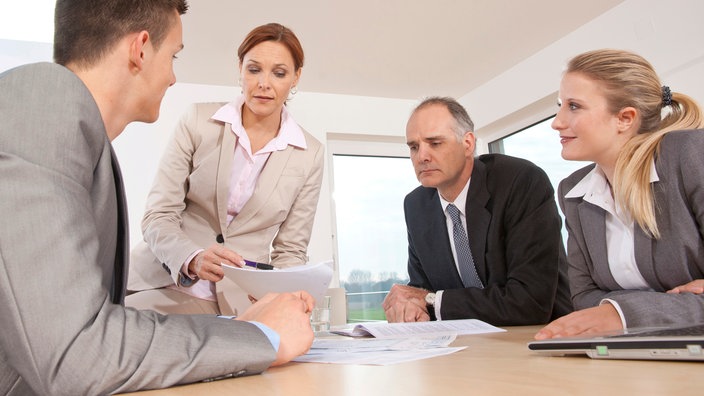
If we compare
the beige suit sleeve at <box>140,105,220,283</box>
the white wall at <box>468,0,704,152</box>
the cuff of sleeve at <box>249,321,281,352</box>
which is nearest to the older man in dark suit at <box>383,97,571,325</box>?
the beige suit sleeve at <box>140,105,220,283</box>

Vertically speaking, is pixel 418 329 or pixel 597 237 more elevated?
pixel 597 237

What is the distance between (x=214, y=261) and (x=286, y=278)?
418 millimetres

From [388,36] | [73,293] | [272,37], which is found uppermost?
[388,36]

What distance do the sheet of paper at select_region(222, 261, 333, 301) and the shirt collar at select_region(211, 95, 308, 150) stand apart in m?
0.81

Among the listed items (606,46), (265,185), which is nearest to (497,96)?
(606,46)

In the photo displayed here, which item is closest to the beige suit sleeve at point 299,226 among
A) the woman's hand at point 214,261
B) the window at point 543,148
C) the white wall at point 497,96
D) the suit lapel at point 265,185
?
the suit lapel at point 265,185

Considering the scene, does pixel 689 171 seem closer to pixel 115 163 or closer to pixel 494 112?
pixel 115 163

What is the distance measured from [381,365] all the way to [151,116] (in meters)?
0.79

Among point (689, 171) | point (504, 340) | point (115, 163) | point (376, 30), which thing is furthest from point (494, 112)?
point (115, 163)

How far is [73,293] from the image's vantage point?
2.09ft

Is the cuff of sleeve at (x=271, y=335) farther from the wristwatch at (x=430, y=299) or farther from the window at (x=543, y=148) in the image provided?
the window at (x=543, y=148)

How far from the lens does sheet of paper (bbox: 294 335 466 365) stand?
0.82m

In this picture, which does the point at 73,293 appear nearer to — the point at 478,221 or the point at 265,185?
the point at 265,185

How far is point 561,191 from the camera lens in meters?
1.89
